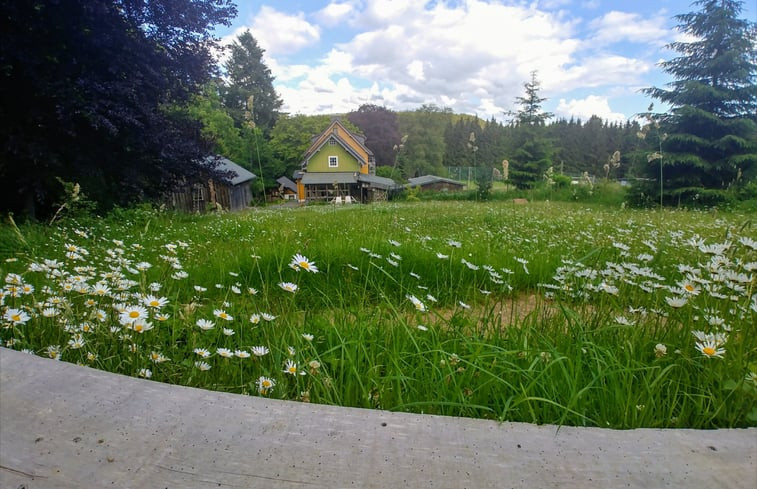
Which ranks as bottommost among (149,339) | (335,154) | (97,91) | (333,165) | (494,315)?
(494,315)

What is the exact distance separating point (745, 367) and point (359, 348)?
4.07 ft

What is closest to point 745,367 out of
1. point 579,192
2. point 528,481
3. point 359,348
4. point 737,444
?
point 737,444

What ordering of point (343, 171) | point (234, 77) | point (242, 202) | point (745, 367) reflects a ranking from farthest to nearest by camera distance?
1. point (234, 77)
2. point (343, 171)
3. point (242, 202)
4. point (745, 367)

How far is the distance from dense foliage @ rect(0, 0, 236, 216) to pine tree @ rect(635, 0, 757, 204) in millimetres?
14414

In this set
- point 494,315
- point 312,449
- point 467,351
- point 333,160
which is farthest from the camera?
point 333,160

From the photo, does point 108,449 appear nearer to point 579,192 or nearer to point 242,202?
point 579,192

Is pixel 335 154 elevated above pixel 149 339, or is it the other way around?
pixel 335 154

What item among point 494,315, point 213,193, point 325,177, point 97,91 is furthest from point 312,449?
point 325,177

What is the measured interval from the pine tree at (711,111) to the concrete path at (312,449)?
14.3 meters

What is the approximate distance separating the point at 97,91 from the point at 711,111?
18.1 metres

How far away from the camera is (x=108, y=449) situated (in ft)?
2.37

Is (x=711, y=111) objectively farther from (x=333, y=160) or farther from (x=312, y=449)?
(x=333, y=160)

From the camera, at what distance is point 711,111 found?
12.7 meters

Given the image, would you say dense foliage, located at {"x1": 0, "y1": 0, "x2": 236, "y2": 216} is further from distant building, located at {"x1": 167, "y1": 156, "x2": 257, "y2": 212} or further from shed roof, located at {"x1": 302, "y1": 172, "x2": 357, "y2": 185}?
shed roof, located at {"x1": 302, "y1": 172, "x2": 357, "y2": 185}
